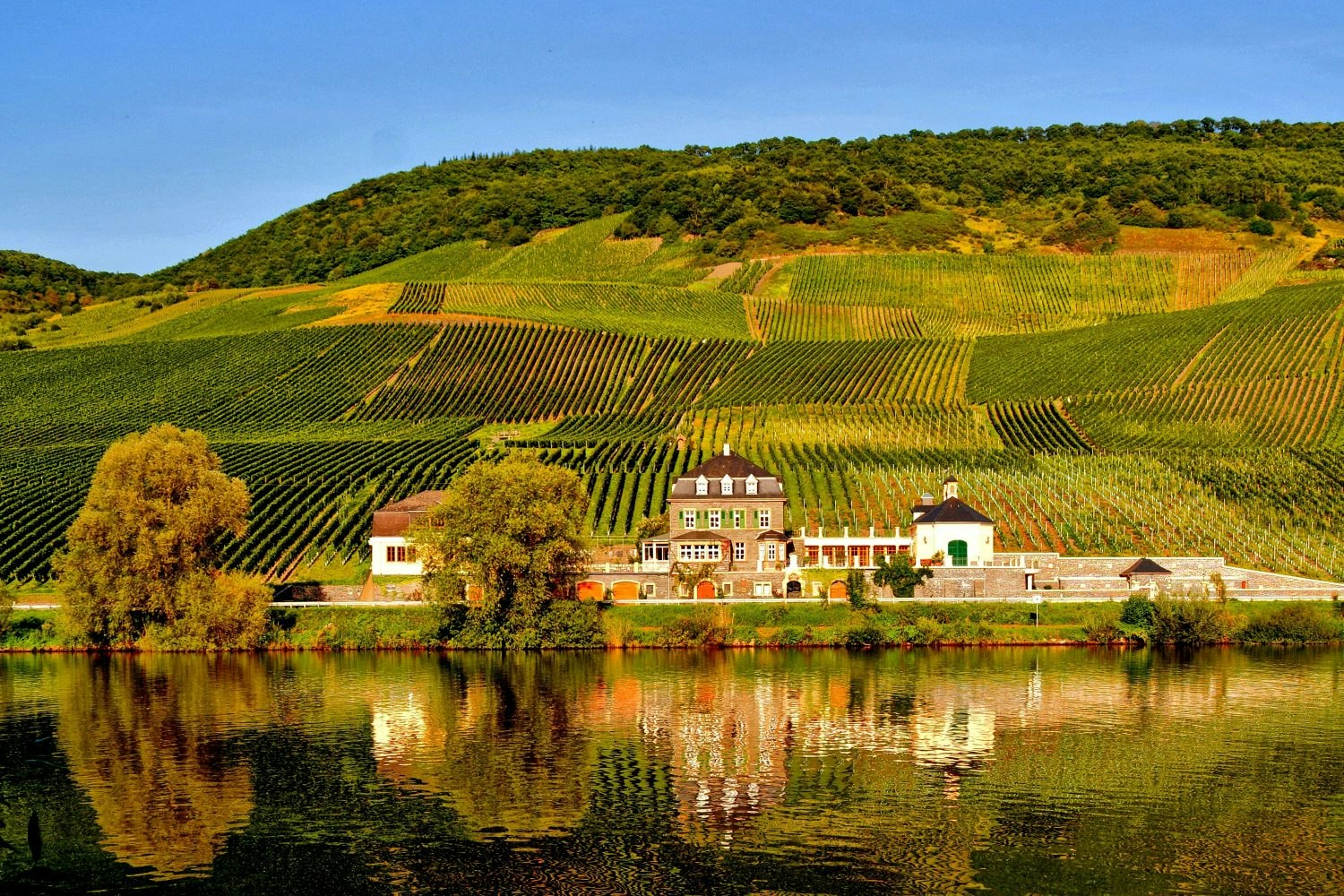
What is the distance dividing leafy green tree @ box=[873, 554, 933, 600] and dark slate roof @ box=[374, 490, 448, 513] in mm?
23482

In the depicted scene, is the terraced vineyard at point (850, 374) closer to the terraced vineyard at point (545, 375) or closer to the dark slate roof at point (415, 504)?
the terraced vineyard at point (545, 375)

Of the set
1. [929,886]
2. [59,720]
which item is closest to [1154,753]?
[929,886]

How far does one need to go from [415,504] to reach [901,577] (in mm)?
26704

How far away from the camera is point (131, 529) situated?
69938mm

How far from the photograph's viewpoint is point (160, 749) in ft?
151

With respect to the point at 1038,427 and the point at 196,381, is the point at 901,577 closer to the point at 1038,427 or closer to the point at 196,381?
the point at 1038,427

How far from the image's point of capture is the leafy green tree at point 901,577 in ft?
244

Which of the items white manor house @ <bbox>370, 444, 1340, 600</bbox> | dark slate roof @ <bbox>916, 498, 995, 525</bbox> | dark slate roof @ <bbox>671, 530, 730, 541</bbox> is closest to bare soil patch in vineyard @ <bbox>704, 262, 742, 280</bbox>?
white manor house @ <bbox>370, 444, 1340, 600</bbox>

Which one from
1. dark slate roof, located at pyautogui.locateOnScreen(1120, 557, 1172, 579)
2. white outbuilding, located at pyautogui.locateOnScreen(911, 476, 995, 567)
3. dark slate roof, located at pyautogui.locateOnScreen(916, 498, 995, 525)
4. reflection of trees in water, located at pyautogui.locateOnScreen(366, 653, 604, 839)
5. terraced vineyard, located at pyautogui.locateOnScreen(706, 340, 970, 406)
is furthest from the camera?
terraced vineyard, located at pyautogui.locateOnScreen(706, 340, 970, 406)

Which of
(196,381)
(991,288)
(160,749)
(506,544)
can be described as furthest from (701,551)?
(991,288)

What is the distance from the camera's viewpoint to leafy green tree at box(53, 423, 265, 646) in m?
69.2

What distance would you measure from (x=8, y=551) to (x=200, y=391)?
48057mm

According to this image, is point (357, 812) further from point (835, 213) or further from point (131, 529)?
point (835, 213)

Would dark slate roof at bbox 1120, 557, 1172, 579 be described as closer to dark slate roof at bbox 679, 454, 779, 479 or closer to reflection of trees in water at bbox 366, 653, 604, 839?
dark slate roof at bbox 679, 454, 779, 479
